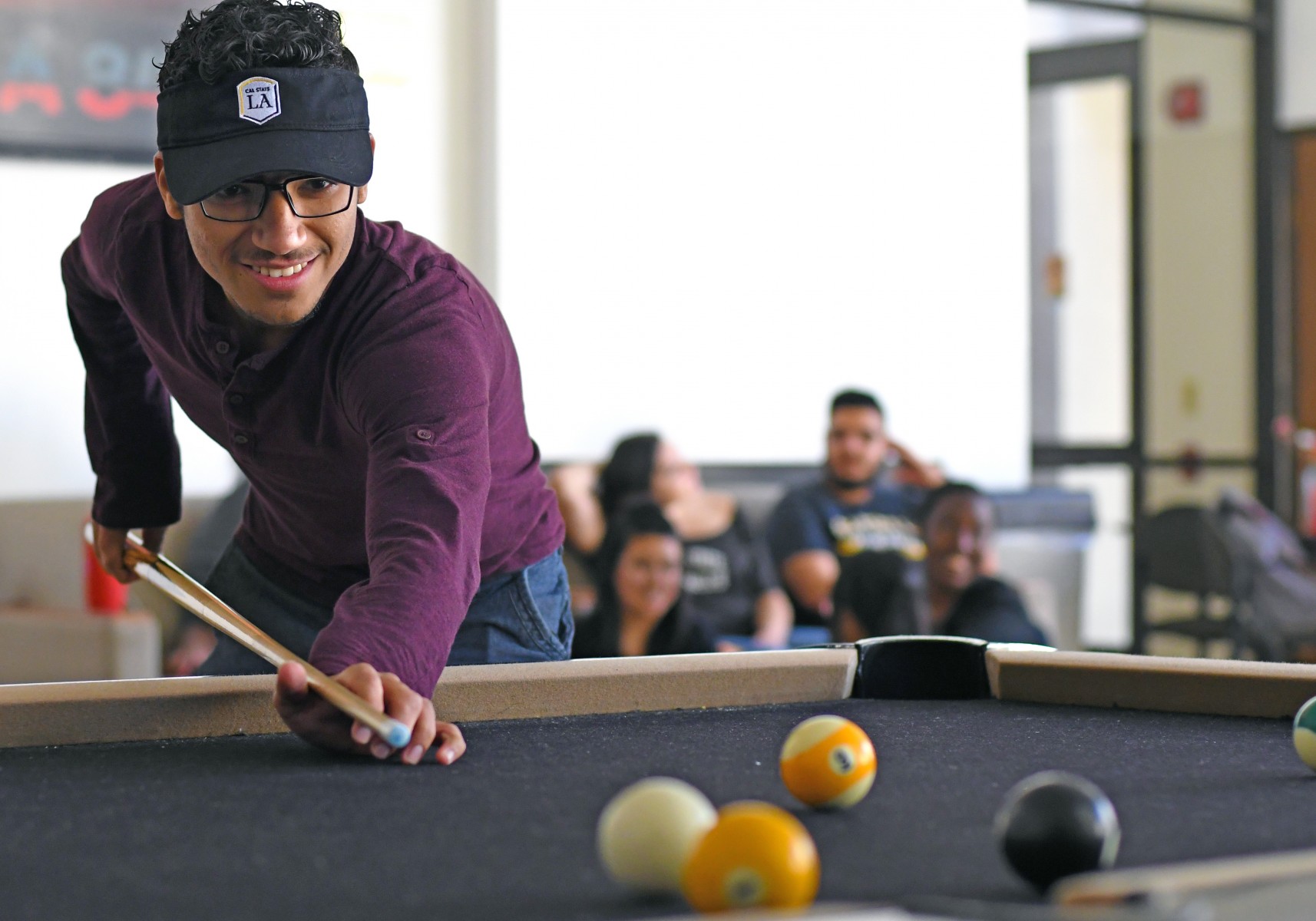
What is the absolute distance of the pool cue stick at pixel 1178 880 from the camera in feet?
2.67

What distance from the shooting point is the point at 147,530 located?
221 cm

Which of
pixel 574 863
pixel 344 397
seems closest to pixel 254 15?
pixel 344 397

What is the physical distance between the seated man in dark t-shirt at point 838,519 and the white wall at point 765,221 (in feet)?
1.68

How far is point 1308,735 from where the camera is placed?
1329 millimetres

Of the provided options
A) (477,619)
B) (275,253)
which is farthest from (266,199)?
(477,619)

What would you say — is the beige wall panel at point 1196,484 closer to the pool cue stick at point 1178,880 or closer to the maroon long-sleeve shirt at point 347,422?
the maroon long-sleeve shirt at point 347,422

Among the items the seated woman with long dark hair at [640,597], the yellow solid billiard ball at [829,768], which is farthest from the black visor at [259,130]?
the seated woman with long dark hair at [640,597]

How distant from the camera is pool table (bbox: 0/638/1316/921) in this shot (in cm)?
95

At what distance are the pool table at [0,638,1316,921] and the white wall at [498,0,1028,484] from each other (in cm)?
282

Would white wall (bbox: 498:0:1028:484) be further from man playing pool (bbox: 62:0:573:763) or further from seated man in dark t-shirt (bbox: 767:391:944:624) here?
man playing pool (bbox: 62:0:573:763)

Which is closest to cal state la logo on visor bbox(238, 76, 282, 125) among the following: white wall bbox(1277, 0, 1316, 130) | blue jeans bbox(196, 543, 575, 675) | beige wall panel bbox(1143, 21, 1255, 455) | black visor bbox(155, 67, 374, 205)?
black visor bbox(155, 67, 374, 205)

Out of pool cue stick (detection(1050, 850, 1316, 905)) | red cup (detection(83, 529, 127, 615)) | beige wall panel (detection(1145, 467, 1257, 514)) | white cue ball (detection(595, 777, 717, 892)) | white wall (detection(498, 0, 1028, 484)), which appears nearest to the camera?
pool cue stick (detection(1050, 850, 1316, 905))

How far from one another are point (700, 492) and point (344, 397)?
278 cm

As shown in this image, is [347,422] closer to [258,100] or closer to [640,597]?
[258,100]
